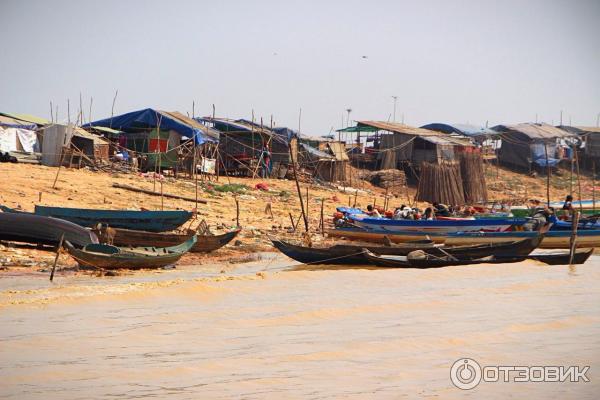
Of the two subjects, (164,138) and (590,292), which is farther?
(164,138)

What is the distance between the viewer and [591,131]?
3916 cm

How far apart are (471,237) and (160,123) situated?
12.5 metres

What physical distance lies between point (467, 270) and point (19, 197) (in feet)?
31.4

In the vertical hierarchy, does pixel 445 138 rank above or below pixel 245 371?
above

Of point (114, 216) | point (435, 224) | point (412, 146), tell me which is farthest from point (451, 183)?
point (114, 216)

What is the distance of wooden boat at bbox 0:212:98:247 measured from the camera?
12.8m

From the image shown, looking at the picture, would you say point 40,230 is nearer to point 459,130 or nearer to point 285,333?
point 285,333

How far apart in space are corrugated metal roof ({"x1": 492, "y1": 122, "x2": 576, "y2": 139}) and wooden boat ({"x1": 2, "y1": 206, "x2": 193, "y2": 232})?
26.0 m

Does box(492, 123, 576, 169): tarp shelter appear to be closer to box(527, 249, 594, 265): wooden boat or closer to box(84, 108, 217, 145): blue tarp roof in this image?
box(84, 108, 217, 145): blue tarp roof

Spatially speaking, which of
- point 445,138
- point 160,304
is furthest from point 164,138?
point 160,304

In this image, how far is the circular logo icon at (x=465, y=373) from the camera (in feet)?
23.6

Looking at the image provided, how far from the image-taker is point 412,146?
3238 cm

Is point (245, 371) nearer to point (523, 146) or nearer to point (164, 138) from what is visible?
point (164, 138)

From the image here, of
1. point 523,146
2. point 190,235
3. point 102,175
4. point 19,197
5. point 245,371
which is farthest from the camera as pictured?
point 523,146
